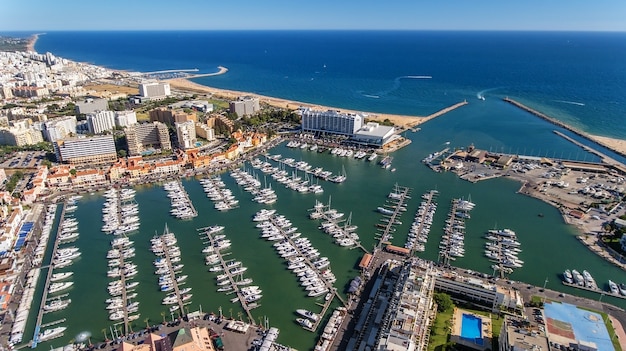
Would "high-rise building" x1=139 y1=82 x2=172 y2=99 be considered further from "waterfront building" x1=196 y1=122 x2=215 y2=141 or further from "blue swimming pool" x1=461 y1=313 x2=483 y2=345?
"blue swimming pool" x1=461 y1=313 x2=483 y2=345

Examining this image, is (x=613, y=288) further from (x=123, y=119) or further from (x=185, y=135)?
(x=123, y=119)

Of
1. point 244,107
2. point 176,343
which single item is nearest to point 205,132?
point 244,107

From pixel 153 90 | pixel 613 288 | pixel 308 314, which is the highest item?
pixel 153 90

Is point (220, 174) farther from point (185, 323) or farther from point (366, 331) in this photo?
point (366, 331)

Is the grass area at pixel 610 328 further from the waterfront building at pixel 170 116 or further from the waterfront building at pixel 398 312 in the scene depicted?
the waterfront building at pixel 170 116

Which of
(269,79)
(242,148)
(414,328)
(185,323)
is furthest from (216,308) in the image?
(269,79)

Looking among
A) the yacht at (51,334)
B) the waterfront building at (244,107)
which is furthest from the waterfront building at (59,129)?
the yacht at (51,334)
